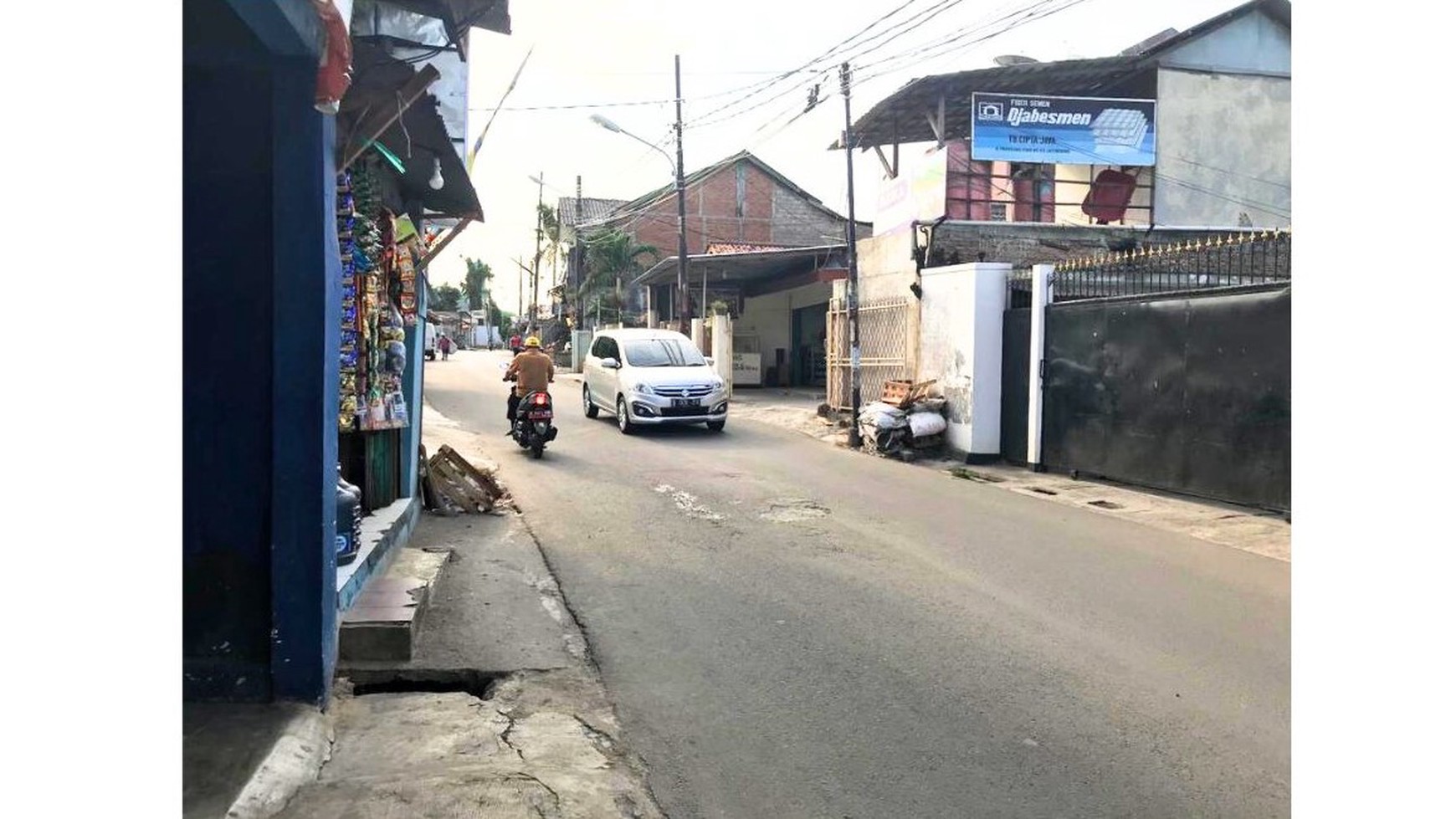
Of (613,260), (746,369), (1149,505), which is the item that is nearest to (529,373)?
(1149,505)

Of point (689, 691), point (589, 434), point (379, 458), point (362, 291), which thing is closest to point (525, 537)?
point (379, 458)

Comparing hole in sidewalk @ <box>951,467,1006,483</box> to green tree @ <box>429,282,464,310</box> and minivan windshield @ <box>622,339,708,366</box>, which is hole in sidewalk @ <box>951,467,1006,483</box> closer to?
minivan windshield @ <box>622,339,708,366</box>

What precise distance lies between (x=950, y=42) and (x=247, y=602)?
11.1m

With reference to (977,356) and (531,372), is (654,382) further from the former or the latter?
(977,356)

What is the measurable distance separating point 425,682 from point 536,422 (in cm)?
770

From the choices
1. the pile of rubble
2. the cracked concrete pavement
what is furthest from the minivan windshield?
the cracked concrete pavement

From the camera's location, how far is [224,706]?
386 centimetres

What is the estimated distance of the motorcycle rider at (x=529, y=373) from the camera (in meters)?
12.6

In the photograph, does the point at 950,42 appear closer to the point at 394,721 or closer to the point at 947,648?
the point at 947,648

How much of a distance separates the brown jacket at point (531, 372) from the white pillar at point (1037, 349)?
626cm

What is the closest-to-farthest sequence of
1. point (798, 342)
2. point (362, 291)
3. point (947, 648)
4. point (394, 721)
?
point (394, 721) → point (947, 648) → point (362, 291) → point (798, 342)

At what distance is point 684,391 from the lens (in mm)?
15047

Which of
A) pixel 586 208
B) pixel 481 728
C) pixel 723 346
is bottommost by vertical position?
pixel 481 728

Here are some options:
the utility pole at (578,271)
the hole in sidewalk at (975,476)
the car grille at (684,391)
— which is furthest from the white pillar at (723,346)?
the utility pole at (578,271)
